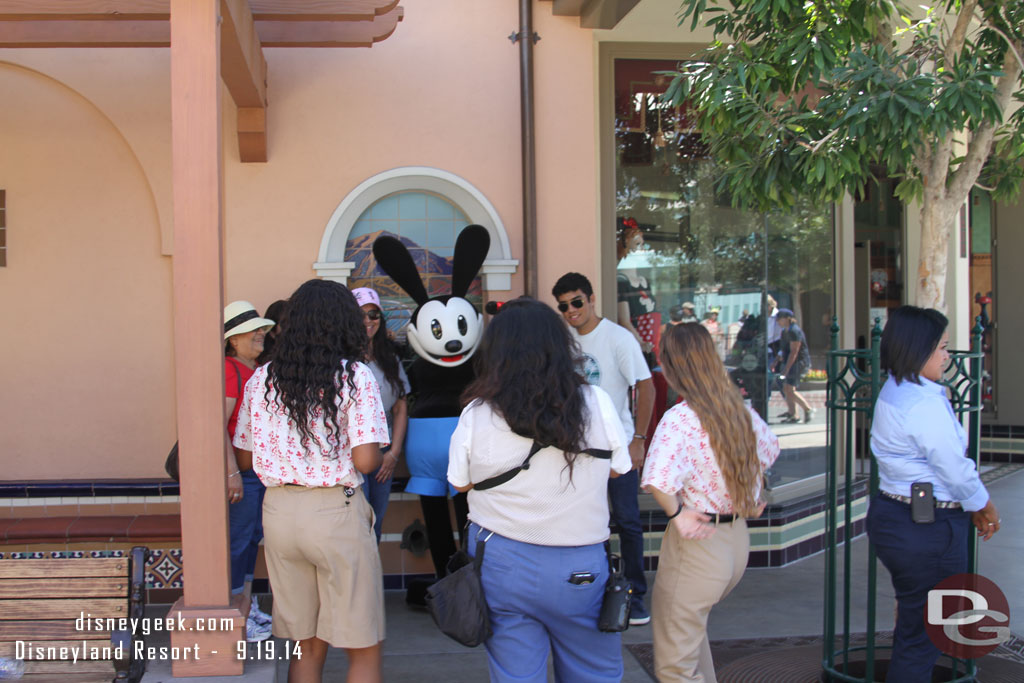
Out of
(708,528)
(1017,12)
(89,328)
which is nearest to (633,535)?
(708,528)

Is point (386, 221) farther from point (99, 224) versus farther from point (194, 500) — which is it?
point (194, 500)

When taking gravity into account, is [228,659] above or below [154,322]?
below

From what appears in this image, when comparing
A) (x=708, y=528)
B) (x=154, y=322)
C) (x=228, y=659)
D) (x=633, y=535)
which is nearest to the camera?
(x=708, y=528)

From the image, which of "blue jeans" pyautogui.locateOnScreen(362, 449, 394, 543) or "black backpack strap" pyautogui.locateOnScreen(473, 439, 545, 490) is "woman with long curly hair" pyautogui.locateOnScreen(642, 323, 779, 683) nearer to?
"black backpack strap" pyautogui.locateOnScreen(473, 439, 545, 490)

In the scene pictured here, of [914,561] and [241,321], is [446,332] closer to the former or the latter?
[241,321]

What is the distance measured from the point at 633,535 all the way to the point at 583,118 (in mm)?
2492

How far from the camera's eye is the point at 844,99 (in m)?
3.55

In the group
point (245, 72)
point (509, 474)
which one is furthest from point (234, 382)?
point (509, 474)

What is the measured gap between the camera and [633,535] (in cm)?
502

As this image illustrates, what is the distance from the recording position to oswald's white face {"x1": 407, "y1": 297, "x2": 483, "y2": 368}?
196 inches

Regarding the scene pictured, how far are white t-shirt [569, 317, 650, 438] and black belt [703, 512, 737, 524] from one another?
1786 millimetres

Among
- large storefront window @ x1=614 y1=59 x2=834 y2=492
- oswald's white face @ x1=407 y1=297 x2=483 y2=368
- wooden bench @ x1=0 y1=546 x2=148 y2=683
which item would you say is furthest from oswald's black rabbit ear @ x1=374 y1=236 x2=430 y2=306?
wooden bench @ x1=0 y1=546 x2=148 y2=683

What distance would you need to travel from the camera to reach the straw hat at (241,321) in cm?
454

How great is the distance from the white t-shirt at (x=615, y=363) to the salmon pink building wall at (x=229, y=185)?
804 millimetres
